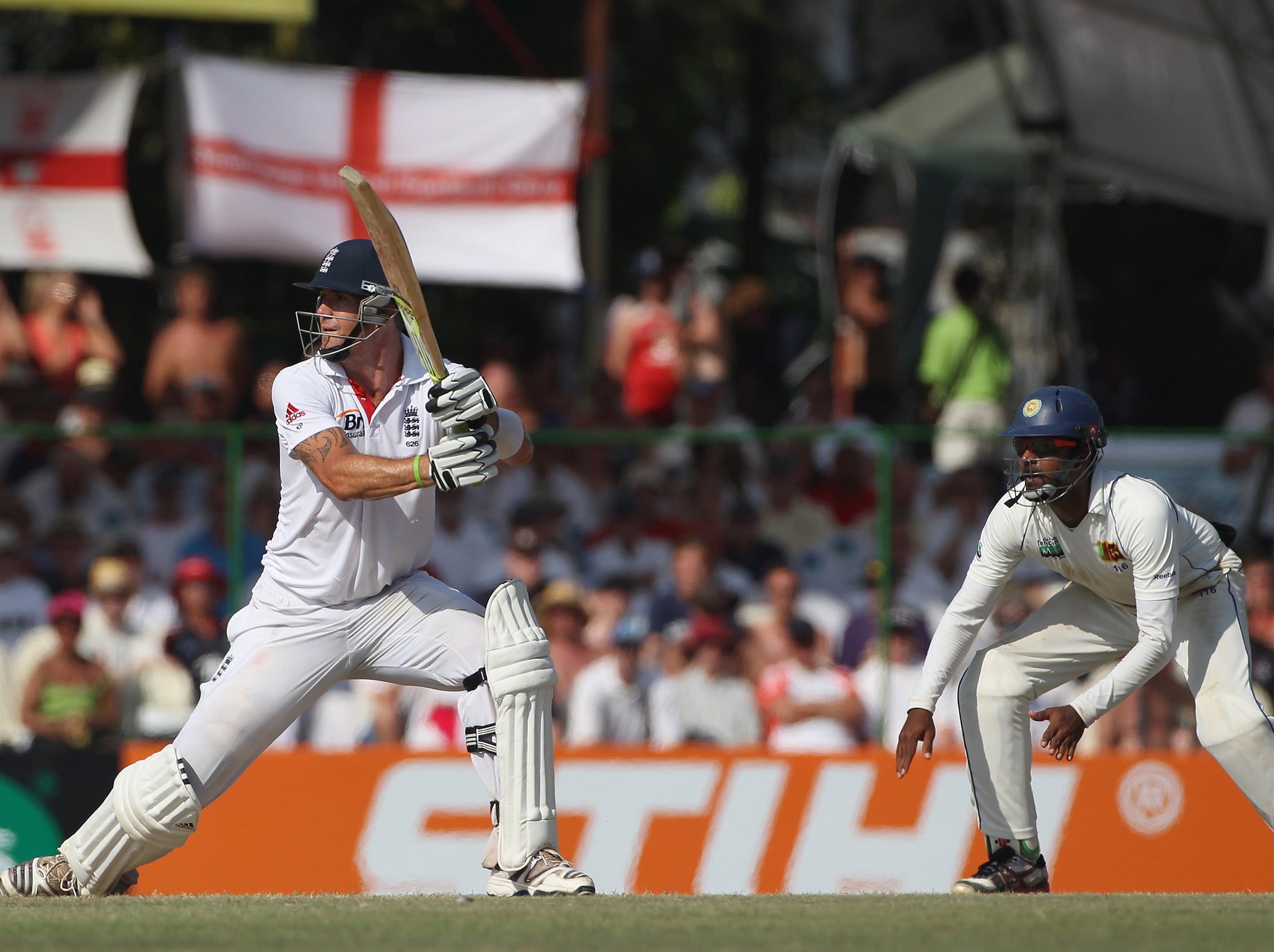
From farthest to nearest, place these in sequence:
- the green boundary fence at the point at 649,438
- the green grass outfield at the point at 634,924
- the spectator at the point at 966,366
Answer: the spectator at the point at 966,366
the green boundary fence at the point at 649,438
the green grass outfield at the point at 634,924

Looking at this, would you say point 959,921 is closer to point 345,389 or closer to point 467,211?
point 345,389

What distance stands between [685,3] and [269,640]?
11369mm

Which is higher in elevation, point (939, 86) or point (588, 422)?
point (939, 86)

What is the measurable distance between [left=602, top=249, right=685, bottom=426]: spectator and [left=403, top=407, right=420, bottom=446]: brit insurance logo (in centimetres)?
571

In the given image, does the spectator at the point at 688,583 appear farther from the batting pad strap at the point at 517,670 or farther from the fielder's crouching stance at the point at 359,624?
the batting pad strap at the point at 517,670

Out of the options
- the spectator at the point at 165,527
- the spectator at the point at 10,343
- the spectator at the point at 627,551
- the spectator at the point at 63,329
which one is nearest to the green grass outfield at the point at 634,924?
the spectator at the point at 165,527

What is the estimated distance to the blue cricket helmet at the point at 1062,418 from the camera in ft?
21.8

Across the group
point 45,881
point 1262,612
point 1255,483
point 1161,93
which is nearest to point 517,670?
point 45,881

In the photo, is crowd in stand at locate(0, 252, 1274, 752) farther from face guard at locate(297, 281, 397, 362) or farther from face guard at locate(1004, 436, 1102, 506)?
face guard at locate(297, 281, 397, 362)

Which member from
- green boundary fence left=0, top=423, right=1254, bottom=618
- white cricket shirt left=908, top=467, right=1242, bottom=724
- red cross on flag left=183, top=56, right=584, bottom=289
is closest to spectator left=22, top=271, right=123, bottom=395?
red cross on flag left=183, top=56, right=584, bottom=289

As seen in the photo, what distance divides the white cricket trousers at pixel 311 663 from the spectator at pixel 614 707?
3648 mm

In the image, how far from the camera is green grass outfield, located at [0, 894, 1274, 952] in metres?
5.01

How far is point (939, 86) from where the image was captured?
14.2 meters

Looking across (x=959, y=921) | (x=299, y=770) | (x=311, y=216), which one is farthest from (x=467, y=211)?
(x=959, y=921)
